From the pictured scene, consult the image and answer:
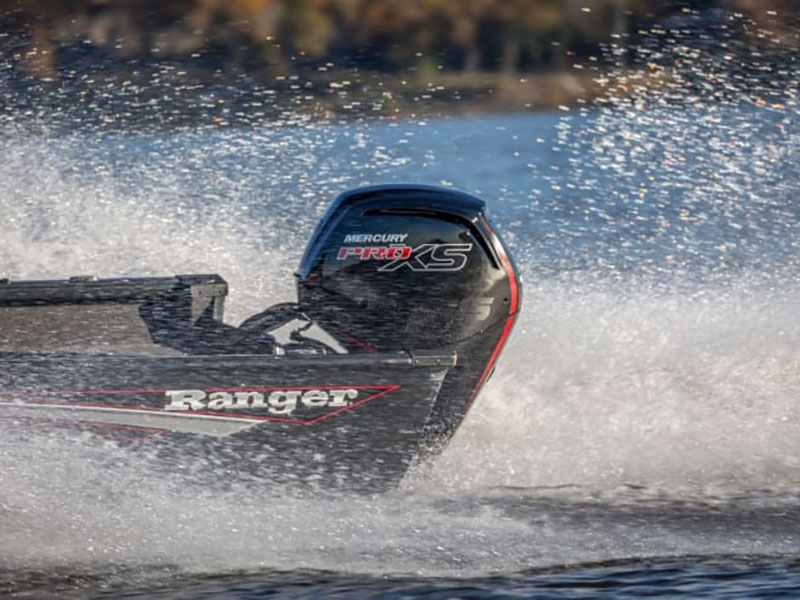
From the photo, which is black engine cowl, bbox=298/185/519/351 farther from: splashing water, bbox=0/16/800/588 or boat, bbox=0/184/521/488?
splashing water, bbox=0/16/800/588

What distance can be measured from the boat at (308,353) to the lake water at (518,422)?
14 cm

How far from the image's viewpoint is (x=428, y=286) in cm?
454

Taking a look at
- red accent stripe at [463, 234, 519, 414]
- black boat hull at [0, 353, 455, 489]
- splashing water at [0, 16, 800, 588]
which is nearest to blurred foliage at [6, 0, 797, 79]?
splashing water at [0, 16, 800, 588]

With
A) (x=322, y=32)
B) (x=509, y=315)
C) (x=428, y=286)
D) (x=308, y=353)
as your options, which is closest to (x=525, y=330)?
(x=509, y=315)

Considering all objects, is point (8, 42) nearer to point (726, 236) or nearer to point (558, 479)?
point (726, 236)

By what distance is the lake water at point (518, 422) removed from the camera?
401cm

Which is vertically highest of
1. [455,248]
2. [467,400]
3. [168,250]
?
[455,248]

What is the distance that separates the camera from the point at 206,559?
159 inches

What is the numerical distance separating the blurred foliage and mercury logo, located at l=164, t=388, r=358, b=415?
8134 millimetres

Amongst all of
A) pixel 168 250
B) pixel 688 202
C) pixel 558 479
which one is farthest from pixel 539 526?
pixel 688 202

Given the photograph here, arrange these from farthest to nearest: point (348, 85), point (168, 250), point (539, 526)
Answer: point (348, 85) < point (168, 250) < point (539, 526)

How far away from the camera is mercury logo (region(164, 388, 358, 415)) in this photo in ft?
13.7

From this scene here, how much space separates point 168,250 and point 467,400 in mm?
2968

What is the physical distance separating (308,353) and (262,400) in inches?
11.2
